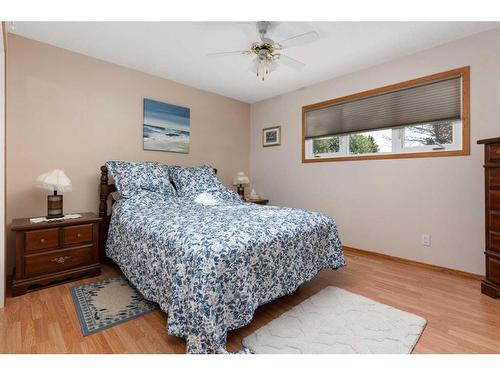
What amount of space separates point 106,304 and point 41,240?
32.9 inches

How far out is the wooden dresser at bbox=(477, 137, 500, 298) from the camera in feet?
6.32

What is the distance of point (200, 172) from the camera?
3242mm

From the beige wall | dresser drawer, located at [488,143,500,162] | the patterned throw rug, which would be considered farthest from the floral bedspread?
dresser drawer, located at [488,143,500,162]

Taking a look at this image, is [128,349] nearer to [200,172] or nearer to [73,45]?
[200,172]

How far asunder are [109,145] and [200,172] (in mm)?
1100

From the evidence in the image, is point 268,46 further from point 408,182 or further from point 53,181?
point 53,181

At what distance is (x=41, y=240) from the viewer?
6.82 feet

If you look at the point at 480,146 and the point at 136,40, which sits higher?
the point at 136,40

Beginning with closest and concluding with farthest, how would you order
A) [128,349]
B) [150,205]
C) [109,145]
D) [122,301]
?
[128,349] < [122,301] < [150,205] < [109,145]

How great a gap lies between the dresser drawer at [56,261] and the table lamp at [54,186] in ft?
1.16

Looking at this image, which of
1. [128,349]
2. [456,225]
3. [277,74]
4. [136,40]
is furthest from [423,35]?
[128,349]

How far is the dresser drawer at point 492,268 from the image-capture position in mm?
1936

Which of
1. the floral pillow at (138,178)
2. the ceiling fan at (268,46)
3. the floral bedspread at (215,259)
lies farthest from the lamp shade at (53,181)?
the ceiling fan at (268,46)

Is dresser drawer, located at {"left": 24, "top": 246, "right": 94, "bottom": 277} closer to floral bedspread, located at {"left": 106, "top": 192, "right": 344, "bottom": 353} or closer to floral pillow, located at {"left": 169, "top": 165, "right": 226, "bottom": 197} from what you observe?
floral bedspread, located at {"left": 106, "top": 192, "right": 344, "bottom": 353}
